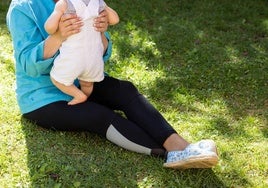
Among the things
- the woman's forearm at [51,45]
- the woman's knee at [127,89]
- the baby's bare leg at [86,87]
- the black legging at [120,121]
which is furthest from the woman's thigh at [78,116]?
the woman's forearm at [51,45]

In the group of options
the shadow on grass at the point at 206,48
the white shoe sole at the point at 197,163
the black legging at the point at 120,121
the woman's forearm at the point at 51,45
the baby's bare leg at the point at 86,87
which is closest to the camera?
the white shoe sole at the point at 197,163

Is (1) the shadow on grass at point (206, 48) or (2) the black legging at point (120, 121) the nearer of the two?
(2) the black legging at point (120, 121)

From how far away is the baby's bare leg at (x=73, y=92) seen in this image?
309cm

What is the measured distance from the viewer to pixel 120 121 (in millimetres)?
3096

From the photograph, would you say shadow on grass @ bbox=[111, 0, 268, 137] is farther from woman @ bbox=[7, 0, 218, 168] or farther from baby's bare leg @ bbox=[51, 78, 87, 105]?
baby's bare leg @ bbox=[51, 78, 87, 105]

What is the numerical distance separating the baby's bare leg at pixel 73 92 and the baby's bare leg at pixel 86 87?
90 mm

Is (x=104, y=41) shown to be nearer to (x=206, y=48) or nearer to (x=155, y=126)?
(x=155, y=126)

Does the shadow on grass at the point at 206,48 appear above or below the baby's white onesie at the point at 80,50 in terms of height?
below

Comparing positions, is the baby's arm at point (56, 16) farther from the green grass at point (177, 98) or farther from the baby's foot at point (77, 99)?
the green grass at point (177, 98)

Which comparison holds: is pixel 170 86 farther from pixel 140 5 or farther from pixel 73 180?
pixel 140 5

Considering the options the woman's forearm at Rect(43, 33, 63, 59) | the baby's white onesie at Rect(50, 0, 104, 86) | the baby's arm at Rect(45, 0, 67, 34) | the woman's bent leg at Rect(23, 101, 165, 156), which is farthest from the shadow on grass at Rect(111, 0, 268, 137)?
the baby's arm at Rect(45, 0, 67, 34)

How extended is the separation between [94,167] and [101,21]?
89 cm

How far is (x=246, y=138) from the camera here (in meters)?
3.42

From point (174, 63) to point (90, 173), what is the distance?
6.50 feet
